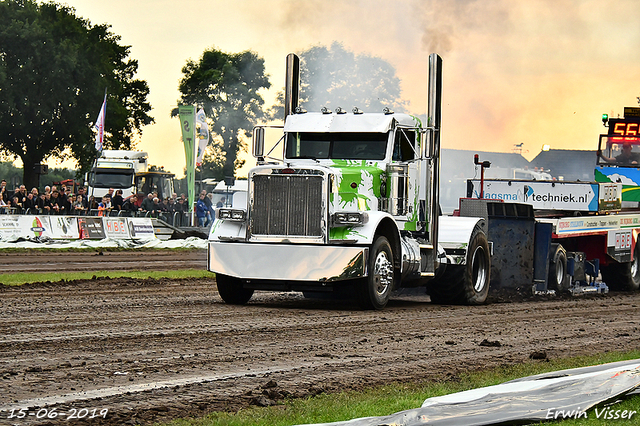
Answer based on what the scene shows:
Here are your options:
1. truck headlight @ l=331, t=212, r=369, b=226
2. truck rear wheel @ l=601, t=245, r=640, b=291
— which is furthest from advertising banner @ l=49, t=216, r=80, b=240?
truck headlight @ l=331, t=212, r=369, b=226

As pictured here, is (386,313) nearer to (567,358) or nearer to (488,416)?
(567,358)

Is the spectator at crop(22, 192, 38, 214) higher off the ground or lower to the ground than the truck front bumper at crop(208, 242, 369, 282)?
higher

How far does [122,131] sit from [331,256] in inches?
2362

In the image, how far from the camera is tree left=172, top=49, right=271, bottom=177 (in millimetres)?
67875

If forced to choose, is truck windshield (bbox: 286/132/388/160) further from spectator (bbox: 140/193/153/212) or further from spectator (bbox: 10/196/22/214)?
spectator (bbox: 140/193/153/212)

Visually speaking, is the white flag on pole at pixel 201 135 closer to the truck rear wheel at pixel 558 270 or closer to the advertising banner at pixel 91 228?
the advertising banner at pixel 91 228

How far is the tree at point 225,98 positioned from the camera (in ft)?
223

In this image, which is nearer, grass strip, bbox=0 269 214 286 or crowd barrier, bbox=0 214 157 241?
grass strip, bbox=0 269 214 286

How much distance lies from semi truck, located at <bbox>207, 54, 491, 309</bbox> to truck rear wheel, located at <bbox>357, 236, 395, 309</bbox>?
0.02 metres

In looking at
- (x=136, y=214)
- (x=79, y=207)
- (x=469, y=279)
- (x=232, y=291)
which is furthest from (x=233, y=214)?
(x=136, y=214)

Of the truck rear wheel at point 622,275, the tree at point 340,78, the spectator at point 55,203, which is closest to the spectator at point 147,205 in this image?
the spectator at point 55,203

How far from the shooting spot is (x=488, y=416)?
5895 mm

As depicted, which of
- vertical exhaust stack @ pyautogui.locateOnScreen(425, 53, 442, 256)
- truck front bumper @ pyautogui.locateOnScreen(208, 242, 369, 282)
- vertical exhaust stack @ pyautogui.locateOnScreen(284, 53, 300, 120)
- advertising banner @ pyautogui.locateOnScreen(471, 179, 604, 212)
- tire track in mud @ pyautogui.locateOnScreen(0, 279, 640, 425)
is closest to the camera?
tire track in mud @ pyautogui.locateOnScreen(0, 279, 640, 425)

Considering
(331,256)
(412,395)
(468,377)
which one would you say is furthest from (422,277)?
(412,395)
